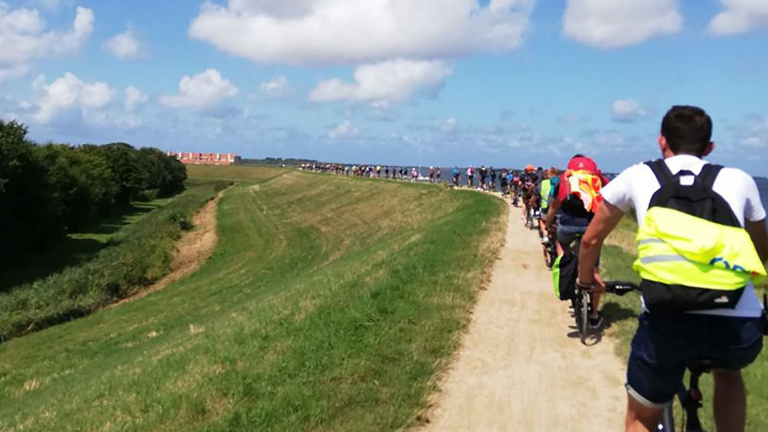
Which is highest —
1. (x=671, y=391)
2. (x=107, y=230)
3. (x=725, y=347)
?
(x=725, y=347)

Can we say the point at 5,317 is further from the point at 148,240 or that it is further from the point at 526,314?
the point at 526,314

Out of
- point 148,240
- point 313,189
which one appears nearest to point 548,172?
point 148,240

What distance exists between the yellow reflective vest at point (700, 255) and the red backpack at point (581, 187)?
5.19 meters

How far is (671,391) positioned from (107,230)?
219 ft

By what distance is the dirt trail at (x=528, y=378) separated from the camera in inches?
235

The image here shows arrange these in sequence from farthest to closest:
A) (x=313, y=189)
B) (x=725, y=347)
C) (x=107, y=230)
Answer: (x=313, y=189) → (x=107, y=230) → (x=725, y=347)

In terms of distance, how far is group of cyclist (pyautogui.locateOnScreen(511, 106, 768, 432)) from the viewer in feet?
9.46

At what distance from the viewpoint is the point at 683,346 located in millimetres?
3021

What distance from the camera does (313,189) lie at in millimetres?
68562

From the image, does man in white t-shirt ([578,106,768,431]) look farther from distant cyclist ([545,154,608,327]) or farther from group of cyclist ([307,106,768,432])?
distant cyclist ([545,154,608,327])

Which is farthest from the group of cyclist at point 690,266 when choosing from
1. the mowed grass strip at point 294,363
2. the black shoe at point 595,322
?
the black shoe at point 595,322

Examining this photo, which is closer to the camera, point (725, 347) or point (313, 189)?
point (725, 347)

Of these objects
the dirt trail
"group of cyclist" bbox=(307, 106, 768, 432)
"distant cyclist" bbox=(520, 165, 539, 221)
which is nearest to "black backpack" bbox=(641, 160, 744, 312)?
"group of cyclist" bbox=(307, 106, 768, 432)

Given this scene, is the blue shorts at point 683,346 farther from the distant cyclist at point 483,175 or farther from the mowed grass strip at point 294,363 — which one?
the distant cyclist at point 483,175
